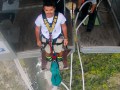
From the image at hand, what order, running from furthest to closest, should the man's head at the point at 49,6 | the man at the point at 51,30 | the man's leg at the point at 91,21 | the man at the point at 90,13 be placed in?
the man's leg at the point at 91,21 < the man at the point at 90,13 < the man at the point at 51,30 < the man's head at the point at 49,6

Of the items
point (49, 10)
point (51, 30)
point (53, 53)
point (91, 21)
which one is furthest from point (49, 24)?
point (91, 21)

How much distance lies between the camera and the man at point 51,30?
4652 mm

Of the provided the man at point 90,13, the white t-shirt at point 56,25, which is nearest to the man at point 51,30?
the white t-shirt at point 56,25

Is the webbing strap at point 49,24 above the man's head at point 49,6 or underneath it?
underneath

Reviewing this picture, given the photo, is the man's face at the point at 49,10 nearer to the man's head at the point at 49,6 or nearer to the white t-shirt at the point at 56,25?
the man's head at the point at 49,6

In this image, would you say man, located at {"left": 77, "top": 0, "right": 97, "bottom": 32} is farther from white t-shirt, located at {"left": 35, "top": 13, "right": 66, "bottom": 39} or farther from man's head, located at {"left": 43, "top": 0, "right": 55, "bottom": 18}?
man's head, located at {"left": 43, "top": 0, "right": 55, "bottom": 18}

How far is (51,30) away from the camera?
16.1 ft

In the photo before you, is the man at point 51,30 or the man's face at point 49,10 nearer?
the man's face at point 49,10

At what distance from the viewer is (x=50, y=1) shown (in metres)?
4.50

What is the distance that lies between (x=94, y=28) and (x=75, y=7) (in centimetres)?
73

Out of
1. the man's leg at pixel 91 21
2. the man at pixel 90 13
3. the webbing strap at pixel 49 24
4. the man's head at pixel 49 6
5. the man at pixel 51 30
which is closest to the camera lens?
the man's head at pixel 49 6

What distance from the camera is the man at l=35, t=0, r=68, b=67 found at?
465 cm

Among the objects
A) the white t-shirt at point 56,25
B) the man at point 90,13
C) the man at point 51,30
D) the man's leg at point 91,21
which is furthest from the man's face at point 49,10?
the man's leg at point 91,21

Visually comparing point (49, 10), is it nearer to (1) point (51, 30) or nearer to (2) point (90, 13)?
(1) point (51, 30)
